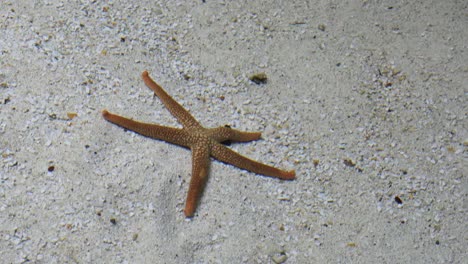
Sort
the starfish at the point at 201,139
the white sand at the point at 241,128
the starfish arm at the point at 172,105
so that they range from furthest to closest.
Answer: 1. the starfish arm at the point at 172,105
2. the starfish at the point at 201,139
3. the white sand at the point at 241,128

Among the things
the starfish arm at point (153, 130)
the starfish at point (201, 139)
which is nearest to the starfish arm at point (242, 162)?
the starfish at point (201, 139)

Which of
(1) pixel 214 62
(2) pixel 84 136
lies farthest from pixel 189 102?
(2) pixel 84 136

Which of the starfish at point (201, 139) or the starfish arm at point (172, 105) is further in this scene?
the starfish arm at point (172, 105)

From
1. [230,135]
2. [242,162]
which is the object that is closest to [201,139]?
[230,135]

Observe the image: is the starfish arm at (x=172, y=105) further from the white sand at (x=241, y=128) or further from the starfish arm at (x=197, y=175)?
the starfish arm at (x=197, y=175)

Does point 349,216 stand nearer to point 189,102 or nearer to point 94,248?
point 189,102

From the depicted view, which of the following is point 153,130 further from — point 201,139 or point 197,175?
point 197,175

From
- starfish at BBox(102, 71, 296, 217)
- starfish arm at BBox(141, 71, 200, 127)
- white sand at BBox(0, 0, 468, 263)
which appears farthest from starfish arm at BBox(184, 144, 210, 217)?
starfish arm at BBox(141, 71, 200, 127)
